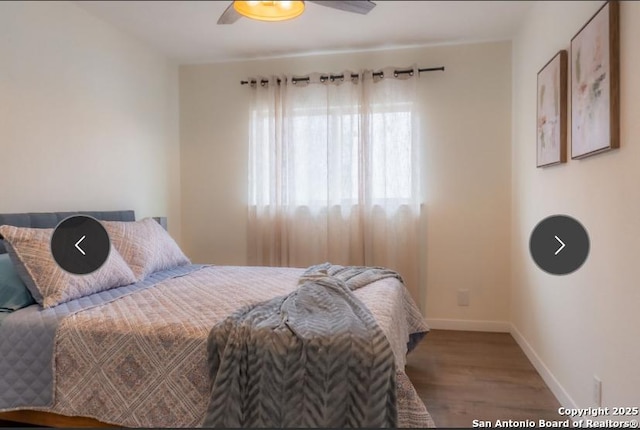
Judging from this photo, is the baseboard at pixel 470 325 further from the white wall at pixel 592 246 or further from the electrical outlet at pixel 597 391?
the electrical outlet at pixel 597 391

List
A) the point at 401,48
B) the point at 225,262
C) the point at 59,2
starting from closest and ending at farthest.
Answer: the point at 59,2 → the point at 401,48 → the point at 225,262

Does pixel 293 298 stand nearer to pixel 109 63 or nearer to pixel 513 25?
pixel 109 63

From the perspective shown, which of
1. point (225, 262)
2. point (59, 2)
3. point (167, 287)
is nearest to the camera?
point (167, 287)

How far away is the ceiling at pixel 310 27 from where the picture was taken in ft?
8.65

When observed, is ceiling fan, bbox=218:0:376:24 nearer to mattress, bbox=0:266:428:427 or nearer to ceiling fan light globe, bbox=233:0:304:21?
ceiling fan light globe, bbox=233:0:304:21

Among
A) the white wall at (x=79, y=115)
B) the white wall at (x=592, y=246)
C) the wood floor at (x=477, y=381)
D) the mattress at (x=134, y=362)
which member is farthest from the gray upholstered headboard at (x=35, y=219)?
the white wall at (x=592, y=246)

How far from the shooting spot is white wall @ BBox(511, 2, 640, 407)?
1359 mm

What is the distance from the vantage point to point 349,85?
132 inches

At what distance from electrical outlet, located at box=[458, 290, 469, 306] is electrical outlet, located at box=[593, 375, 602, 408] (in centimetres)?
162

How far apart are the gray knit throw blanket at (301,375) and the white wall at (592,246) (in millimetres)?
957

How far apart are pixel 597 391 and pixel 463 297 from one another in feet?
5.46

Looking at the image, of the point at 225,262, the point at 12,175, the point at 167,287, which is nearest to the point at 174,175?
the point at 225,262

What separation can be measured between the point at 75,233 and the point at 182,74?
2999 millimetres

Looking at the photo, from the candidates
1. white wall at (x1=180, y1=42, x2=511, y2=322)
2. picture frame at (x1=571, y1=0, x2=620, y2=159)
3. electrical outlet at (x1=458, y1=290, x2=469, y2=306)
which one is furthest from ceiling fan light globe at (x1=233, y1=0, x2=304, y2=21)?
electrical outlet at (x1=458, y1=290, x2=469, y2=306)
